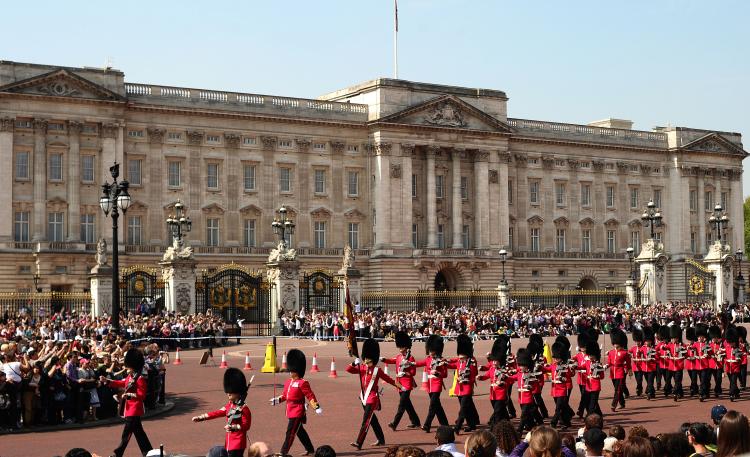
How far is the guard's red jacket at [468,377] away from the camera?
64.4 ft

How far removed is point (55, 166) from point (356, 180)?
64.4 ft

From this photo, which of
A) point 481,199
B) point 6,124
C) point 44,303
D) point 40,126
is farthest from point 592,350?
point 481,199

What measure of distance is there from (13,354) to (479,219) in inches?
2283

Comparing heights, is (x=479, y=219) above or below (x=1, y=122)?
below

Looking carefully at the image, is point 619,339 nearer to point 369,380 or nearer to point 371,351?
point 371,351

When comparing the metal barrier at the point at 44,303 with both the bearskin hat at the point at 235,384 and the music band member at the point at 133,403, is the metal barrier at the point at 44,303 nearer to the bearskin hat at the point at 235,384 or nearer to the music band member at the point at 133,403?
the music band member at the point at 133,403

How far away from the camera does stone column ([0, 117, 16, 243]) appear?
202ft

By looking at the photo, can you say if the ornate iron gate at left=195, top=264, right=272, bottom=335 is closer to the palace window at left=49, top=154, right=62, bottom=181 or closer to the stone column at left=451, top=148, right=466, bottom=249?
the palace window at left=49, top=154, right=62, bottom=181

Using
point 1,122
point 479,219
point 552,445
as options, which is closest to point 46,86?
point 1,122

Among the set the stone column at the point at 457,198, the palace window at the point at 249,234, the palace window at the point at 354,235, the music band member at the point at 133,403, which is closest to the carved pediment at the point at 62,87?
the palace window at the point at 249,234

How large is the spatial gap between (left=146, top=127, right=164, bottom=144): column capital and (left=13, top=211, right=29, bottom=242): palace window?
27.8ft

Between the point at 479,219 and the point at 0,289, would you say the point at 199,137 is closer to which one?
the point at 0,289

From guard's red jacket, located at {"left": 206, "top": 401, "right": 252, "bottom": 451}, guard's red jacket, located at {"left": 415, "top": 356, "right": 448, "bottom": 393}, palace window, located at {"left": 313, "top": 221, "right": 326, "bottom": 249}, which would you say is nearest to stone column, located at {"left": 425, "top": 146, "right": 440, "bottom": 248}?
palace window, located at {"left": 313, "top": 221, "right": 326, "bottom": 249}

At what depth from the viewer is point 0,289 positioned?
203ft
